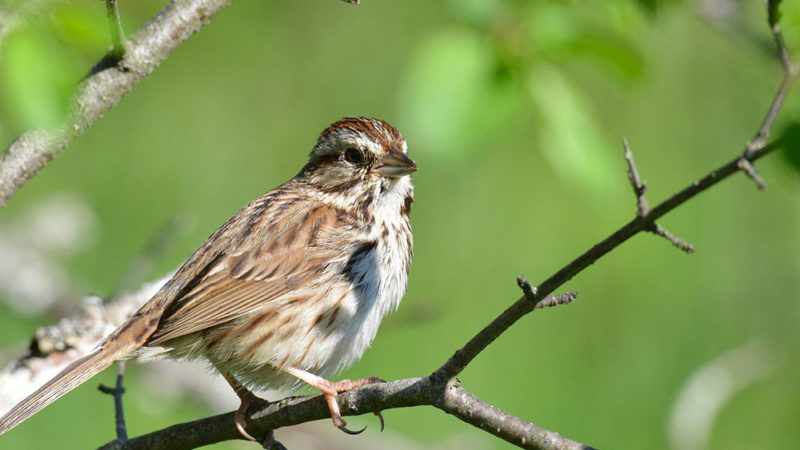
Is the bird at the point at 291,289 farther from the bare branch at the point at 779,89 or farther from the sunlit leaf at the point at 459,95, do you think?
the bare branch at the point at 779,89

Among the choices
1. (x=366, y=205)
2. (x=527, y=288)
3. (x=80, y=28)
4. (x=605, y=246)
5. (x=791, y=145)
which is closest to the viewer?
(x=791, y=145)

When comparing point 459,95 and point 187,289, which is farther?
point 187,289

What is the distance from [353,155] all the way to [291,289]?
0.58 m

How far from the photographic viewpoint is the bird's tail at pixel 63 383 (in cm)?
275

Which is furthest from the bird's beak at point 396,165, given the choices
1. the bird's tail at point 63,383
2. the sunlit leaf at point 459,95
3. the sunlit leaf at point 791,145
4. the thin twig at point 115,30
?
the sunlit leaf at point 791,145

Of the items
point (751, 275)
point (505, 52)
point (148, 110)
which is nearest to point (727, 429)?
point (751, 275)

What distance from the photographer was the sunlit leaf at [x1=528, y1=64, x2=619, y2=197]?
298 cm

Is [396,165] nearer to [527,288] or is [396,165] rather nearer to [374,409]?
[374,409]

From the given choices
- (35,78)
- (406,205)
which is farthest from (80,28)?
(406,205)

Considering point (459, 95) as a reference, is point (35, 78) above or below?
below

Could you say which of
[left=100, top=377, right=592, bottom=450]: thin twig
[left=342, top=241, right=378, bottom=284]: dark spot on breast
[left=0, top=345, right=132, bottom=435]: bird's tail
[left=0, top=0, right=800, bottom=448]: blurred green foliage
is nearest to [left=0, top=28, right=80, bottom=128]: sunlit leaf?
[left=100, top=377, right=592, bottom=450]: thin twig

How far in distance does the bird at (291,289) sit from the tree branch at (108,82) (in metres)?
0.83

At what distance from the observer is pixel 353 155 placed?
3.58 meters

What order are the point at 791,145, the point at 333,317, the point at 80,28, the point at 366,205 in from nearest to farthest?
the point at 791,145 → the point at 80,28 → the point at 333,317 → the point at 366,205
